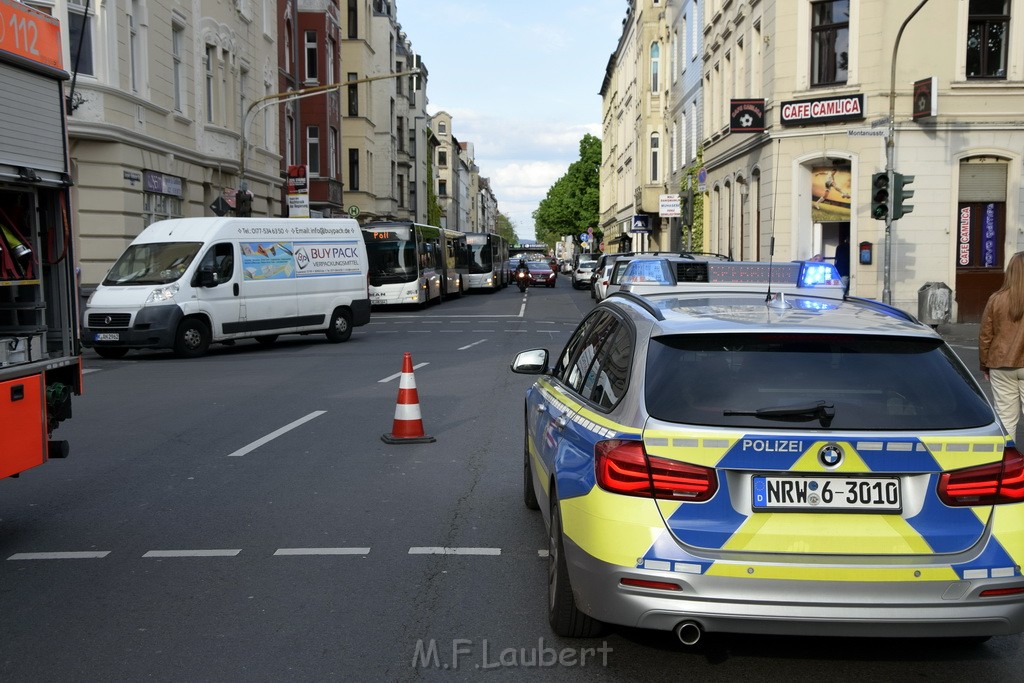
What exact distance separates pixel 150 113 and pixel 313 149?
24.1m

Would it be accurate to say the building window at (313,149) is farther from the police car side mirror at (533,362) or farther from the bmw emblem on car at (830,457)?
the bmw emblem on car at (830,457)

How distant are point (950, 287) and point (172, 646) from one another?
85.7 ft

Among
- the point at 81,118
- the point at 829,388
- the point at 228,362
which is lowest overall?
the point at 228,362

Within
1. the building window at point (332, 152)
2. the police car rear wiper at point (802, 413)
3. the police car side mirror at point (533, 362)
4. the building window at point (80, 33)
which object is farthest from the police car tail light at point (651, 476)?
the building window at point (332, 152)

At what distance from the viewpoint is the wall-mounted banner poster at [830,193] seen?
28.7m

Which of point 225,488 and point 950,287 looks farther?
point 950,287

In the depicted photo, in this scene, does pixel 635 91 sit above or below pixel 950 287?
above

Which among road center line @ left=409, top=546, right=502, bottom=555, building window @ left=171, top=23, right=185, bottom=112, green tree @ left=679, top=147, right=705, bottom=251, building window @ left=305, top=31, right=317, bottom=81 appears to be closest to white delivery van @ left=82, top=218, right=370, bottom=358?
building window @ left=171, top=23, right=185, bottom=112

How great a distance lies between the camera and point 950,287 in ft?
90.0

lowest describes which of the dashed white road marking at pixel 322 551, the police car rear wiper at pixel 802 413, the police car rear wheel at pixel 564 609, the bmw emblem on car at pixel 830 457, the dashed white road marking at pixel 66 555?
the dashed white road marking at pixel 66 555

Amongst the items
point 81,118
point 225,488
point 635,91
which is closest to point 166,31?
point 81,118

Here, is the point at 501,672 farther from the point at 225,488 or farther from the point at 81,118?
the point at 81,118

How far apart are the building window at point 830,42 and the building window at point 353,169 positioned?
3858 centimetres

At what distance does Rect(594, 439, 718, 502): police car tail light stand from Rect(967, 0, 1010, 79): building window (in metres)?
27.1
